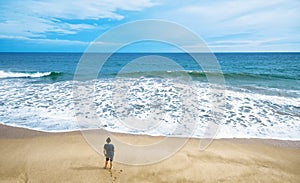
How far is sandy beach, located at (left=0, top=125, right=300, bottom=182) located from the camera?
17.8 ft

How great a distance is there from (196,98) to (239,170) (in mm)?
7593

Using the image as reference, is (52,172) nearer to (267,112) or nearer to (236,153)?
(236,153)

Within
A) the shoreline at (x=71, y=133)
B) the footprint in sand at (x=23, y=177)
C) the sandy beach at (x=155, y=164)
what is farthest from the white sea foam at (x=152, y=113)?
the footprint in sand at (x=23, y=177)

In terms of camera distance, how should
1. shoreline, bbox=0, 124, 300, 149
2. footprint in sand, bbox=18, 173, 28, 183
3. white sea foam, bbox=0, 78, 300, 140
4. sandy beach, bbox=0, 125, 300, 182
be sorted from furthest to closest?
white sea foam, bbox=0, 78, 300, 140
shoreline, bbox=0, 124, 300, 149
sandy beach, bbox=0, 125, 300, 182
footprint in sand, bbox=18, 173, 28, 183

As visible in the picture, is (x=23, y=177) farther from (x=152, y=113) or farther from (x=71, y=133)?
(x=152, y=113)

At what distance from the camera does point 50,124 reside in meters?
8.64

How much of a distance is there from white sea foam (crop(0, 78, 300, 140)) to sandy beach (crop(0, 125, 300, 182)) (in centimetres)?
91

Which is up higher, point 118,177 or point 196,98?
point 196,98

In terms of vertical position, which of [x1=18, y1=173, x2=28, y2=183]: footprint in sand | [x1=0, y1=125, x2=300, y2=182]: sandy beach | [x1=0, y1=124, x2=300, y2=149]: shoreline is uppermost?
[x1=0, y1=124, x2=300, y2=149]: shoreline

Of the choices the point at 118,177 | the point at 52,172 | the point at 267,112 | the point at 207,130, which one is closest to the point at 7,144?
the point at 52,172

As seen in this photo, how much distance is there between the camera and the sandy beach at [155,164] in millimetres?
5434

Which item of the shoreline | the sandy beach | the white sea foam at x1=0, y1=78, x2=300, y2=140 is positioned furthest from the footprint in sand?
the white sea foam at x1=0, y1=78, x2=300, y2=140

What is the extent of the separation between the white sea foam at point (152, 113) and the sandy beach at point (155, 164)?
906 millimetres

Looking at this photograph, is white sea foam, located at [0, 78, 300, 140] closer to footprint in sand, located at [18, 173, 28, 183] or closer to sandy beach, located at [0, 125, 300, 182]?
sandy beach, located at [0, 125, 300, 182]
